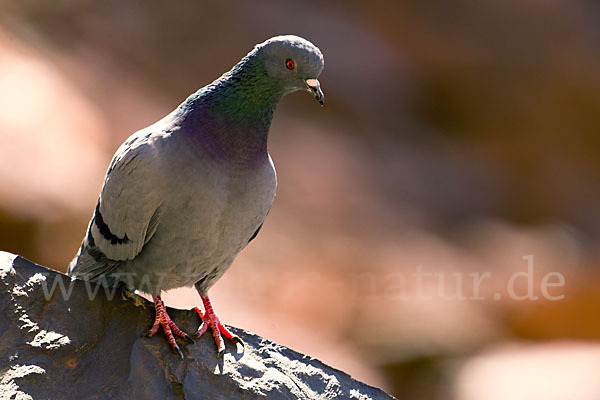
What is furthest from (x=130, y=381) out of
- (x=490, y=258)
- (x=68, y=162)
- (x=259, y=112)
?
(x=490, y=258)

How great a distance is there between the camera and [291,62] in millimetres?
3617

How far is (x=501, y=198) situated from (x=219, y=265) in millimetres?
9996

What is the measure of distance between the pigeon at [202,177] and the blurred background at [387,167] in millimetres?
4802

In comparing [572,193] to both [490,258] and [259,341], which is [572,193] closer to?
[490,258]

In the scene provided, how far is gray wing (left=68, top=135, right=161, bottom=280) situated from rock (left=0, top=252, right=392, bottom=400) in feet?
0.86

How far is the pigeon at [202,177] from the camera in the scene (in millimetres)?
3580

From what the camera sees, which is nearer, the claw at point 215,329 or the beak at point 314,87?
the beak at point 314,87

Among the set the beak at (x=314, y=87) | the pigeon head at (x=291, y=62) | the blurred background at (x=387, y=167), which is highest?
the blurred background at (x=387, y=167)

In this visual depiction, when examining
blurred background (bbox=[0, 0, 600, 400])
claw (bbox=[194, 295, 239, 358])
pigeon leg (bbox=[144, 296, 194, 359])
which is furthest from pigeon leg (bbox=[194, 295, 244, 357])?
blurred background (bbox=[0, 0, 600, 400])

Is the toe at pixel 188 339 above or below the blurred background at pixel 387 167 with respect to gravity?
A: below

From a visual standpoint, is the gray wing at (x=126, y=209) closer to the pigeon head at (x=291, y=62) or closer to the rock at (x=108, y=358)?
the rock at (x=108, y=358)

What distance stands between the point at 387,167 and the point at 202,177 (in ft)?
31.0

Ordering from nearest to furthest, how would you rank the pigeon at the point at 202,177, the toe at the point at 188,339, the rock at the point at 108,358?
1. the rock at the point at 108,358
2. the pigeon at the point at 202,177
3. the toe at the point at 188,339

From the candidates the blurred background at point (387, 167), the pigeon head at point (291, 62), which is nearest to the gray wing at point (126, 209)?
the pigeon head at point (291, 62)
